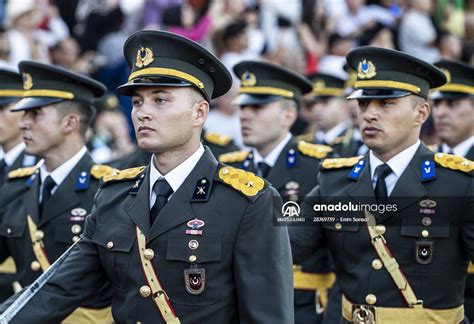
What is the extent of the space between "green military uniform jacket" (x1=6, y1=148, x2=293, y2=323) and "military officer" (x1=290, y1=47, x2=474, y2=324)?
115cm

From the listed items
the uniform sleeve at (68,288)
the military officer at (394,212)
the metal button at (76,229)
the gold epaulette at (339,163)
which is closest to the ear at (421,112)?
the military officer at (394,212)

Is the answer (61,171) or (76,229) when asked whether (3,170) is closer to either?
(61,171)

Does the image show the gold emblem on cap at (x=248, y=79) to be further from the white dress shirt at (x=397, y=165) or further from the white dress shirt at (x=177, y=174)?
the white dress shirt at (x=177, y=174)

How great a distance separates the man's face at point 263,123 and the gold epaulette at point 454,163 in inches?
105

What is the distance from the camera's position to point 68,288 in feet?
15.7

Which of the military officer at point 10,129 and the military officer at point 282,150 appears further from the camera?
the military officer at point 10,129

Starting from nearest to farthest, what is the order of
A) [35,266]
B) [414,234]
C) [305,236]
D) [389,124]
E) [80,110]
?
[414,234] < [389,124] < [305,236] < [35,266] < [80,110]

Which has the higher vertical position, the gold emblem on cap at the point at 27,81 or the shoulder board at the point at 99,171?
the gold emblem on cap at the point at 27,81

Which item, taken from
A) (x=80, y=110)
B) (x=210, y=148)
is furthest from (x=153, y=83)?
(x=210, y=148)

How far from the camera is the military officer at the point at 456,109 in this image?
8.30 meters

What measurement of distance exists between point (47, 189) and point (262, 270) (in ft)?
8.84

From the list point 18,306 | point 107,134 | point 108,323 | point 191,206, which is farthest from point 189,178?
point 107,134

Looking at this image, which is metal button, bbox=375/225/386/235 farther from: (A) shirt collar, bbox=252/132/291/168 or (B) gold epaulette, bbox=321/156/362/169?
(A) shirt collar, bbox=252/132/291/168

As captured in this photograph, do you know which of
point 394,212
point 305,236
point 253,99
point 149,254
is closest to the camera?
point 149,254
